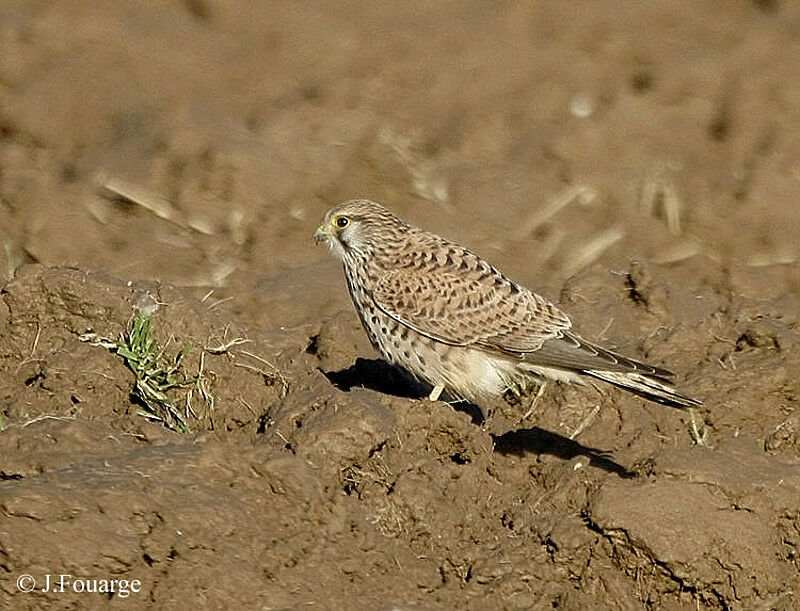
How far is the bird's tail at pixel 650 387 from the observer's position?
687 cm

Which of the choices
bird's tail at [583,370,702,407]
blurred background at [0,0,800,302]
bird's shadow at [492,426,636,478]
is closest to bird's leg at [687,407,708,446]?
bird's tail at [583,370,702,407]

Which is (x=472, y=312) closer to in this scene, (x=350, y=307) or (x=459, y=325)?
(x=459, y=325)

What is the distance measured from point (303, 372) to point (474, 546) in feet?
5.74

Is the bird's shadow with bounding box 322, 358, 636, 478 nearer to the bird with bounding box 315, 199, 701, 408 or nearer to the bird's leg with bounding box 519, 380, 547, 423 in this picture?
the bird's leg with bounding box 519, 380, 547, 423

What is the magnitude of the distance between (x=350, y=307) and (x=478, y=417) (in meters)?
1.45

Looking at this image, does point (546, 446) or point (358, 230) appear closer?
point (546, 446)

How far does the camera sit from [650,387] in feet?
22.8

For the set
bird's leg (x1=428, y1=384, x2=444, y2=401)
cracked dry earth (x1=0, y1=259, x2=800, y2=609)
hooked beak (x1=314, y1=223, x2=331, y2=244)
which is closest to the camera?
cracked dry earth (x1=0, y1=259, x2=800, y2=609)

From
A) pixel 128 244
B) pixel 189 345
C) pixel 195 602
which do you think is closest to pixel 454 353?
pixel 189 345

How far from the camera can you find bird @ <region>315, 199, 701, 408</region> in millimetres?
7434

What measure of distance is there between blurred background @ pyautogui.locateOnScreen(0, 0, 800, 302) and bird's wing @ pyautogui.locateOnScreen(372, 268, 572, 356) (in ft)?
7.02

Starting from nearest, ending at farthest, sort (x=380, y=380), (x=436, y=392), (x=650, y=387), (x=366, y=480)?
1. (x=366, y=480)
2. (x=650, y=387)
3. (x=436, y=392)
4. (x=380, y=380)

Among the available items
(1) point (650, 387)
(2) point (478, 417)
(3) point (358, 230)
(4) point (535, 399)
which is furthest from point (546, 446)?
(3) point (358, 230)

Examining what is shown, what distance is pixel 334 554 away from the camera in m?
5.82
